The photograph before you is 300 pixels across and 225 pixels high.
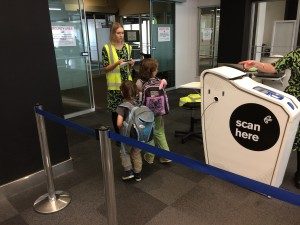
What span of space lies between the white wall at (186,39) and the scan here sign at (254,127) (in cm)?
467

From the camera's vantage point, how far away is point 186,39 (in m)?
6.88

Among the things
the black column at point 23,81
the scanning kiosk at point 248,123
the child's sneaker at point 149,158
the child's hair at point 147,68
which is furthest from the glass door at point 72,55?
the scanning kiosk at point 248,123

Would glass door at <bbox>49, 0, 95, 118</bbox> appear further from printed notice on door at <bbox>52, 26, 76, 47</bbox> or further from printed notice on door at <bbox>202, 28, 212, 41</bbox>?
printed notice on door at <bbox>202, 28, 212, 41</bbox>

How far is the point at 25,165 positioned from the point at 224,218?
1872mm

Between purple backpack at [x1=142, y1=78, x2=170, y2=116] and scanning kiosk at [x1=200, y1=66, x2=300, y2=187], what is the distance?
0.41m

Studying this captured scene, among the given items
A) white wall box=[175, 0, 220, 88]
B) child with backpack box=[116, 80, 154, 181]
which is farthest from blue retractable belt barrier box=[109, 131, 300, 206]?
white wall box=[175, 0, 220, 88]

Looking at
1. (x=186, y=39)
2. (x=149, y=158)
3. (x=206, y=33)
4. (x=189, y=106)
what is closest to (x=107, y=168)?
(x=149, y=158)

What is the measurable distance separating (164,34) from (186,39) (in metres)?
0.86

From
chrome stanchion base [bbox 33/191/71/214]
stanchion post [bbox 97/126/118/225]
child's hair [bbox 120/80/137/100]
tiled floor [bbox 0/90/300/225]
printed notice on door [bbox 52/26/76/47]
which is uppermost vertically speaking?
printed notice on door [bbox 52/26/76/47]

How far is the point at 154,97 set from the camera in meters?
2.57

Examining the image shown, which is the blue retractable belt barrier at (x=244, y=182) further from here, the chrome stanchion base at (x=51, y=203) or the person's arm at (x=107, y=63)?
the person's arm at (x=107, y=63)

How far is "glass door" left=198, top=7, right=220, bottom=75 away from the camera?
7.09 meters

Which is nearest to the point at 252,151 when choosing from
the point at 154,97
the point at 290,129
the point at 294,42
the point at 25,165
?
the point at 290,129

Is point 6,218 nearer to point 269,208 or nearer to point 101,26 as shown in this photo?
point 269,208
